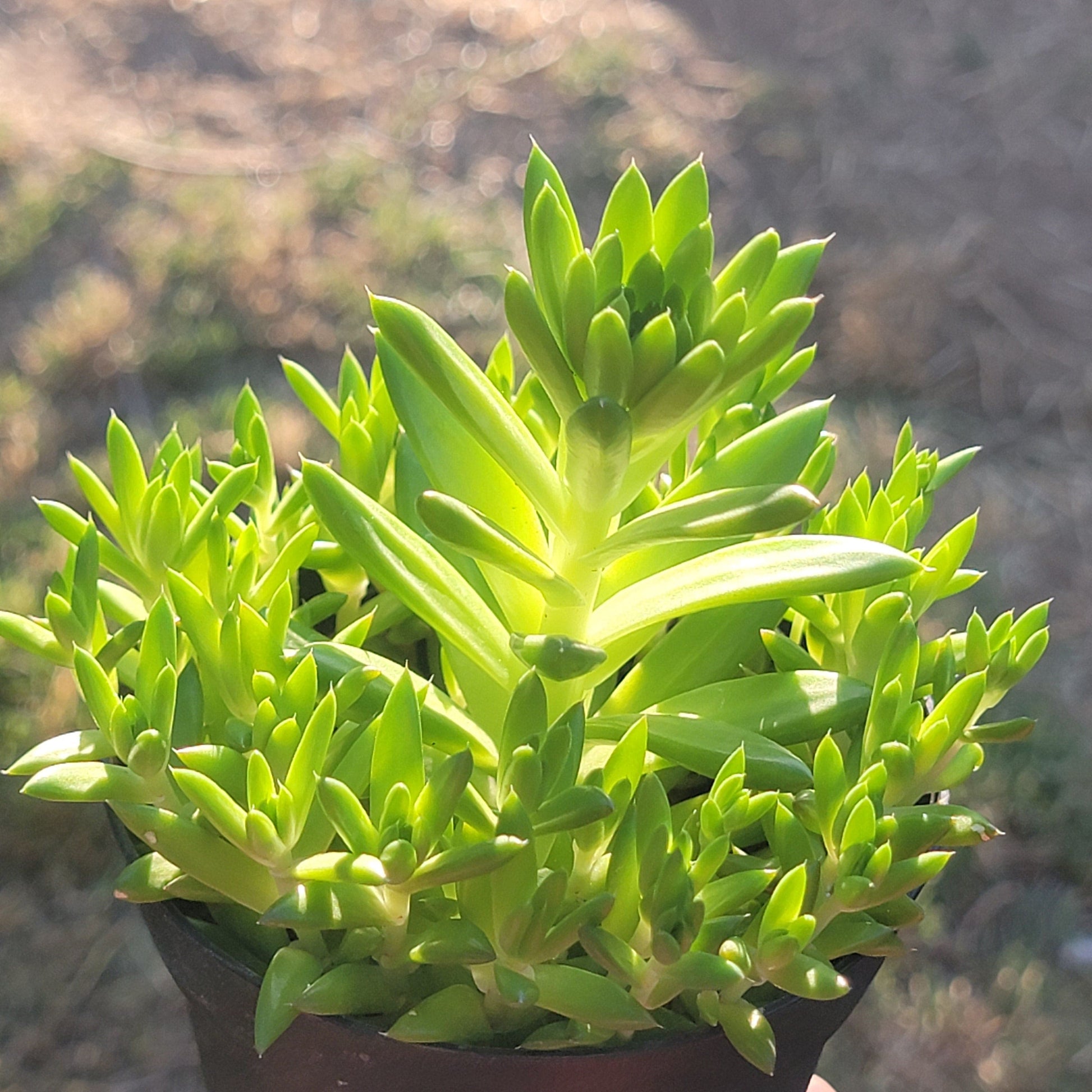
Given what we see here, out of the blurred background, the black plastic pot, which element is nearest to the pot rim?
the black plastic pot

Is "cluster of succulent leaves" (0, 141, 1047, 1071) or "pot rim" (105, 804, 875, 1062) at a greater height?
"cluster of succulent leaves" (0, 141, 1047, 1071)

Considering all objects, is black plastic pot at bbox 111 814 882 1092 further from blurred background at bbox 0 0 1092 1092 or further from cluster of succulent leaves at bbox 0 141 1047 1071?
blurred background at bbox 0 0 1092 1092

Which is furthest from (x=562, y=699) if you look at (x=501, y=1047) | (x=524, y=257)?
(x=524, y=257)

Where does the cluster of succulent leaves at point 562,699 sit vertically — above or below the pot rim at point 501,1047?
above

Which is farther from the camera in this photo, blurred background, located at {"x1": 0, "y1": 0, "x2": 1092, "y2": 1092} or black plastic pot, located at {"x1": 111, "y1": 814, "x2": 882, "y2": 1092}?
blurred background, located at {"x1": 0, "y1": 0, "x2": 1092, "y2": 1092}

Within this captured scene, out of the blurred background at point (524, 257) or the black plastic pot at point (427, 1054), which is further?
the blurred background at point (524, 257)

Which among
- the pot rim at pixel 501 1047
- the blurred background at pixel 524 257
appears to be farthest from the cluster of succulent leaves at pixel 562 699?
the blurred background at pixel 524 257

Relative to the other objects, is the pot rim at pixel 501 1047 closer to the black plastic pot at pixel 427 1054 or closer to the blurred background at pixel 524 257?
the black plastic pot at pixel 427 1054
